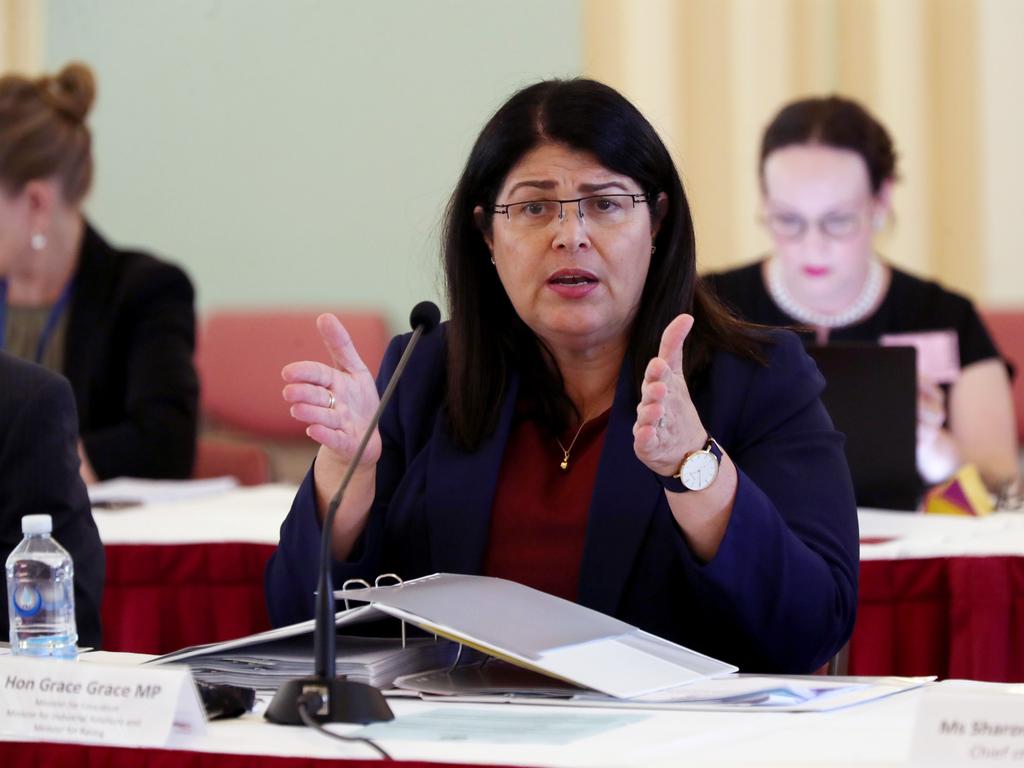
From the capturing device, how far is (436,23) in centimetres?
474

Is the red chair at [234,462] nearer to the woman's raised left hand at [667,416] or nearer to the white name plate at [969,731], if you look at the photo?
the woman's raised left hand at [667,416]

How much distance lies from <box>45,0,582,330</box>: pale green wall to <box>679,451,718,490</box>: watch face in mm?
3257

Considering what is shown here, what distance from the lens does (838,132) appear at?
10.8 feet

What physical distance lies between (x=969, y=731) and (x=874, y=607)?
4.24 ft

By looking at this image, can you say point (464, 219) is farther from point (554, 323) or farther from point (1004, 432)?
point (1004, 432)

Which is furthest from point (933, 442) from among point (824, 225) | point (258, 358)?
point (258, 358)

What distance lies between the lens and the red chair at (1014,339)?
4047 millimetres

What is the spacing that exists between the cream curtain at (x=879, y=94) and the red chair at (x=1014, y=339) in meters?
0.22

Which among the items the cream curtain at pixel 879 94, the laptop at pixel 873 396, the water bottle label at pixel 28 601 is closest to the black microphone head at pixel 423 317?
the water bottle label at pixel 28 601

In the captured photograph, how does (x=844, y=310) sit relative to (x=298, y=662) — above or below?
above

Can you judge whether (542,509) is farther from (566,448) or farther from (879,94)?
(879,94)

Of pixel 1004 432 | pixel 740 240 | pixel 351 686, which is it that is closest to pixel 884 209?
pixel 1004 432

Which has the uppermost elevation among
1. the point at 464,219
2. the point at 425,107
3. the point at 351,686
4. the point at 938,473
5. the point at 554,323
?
the point at 425,107

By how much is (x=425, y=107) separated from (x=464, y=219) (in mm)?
2990
